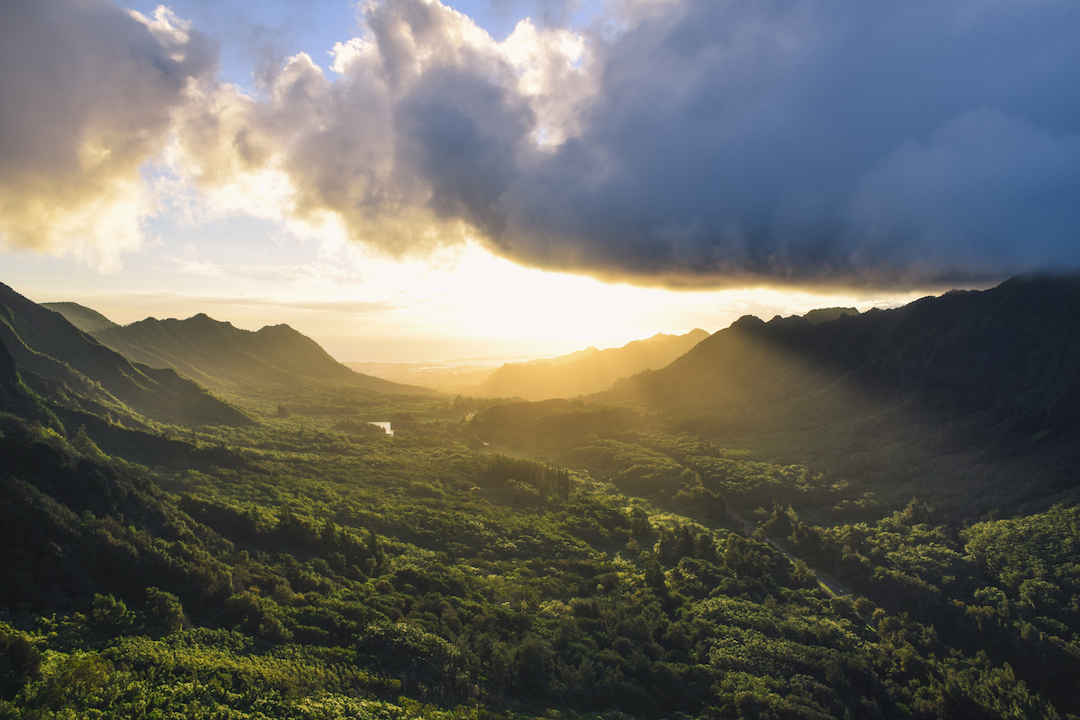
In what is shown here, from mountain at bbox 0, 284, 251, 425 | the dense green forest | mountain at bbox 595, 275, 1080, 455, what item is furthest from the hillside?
mountain at bbox 0, 284, 251, 425

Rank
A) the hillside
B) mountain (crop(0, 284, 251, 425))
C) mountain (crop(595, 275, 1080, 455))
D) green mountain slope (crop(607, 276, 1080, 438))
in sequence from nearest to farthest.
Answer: mountain (crop(0, 284, 251, 425)) → the hillside → mountain (crop(595, 275, 1080, 455)) → green mountain slope (crop(607, 276, 1080, 438))

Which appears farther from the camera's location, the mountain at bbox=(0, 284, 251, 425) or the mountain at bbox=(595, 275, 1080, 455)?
the mountain at bbox=(595, 275, 1080, 455)

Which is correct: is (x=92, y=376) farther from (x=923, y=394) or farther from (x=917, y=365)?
(x=917, y=365)

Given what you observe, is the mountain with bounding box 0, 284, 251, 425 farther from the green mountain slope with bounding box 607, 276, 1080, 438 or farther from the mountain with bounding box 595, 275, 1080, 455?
the green mountain slope with bounding box 607, 276, 1080, 438

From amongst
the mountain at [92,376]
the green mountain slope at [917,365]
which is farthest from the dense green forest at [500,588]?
the green mountain slope at [917,365]

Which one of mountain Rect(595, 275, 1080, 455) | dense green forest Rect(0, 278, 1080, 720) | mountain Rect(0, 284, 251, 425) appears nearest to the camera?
dense green forest Rect(0, 278, 1080, 720)

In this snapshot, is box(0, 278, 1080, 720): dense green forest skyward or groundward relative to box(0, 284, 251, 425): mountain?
groundward

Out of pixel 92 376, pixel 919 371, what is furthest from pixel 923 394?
pixel 92 376
